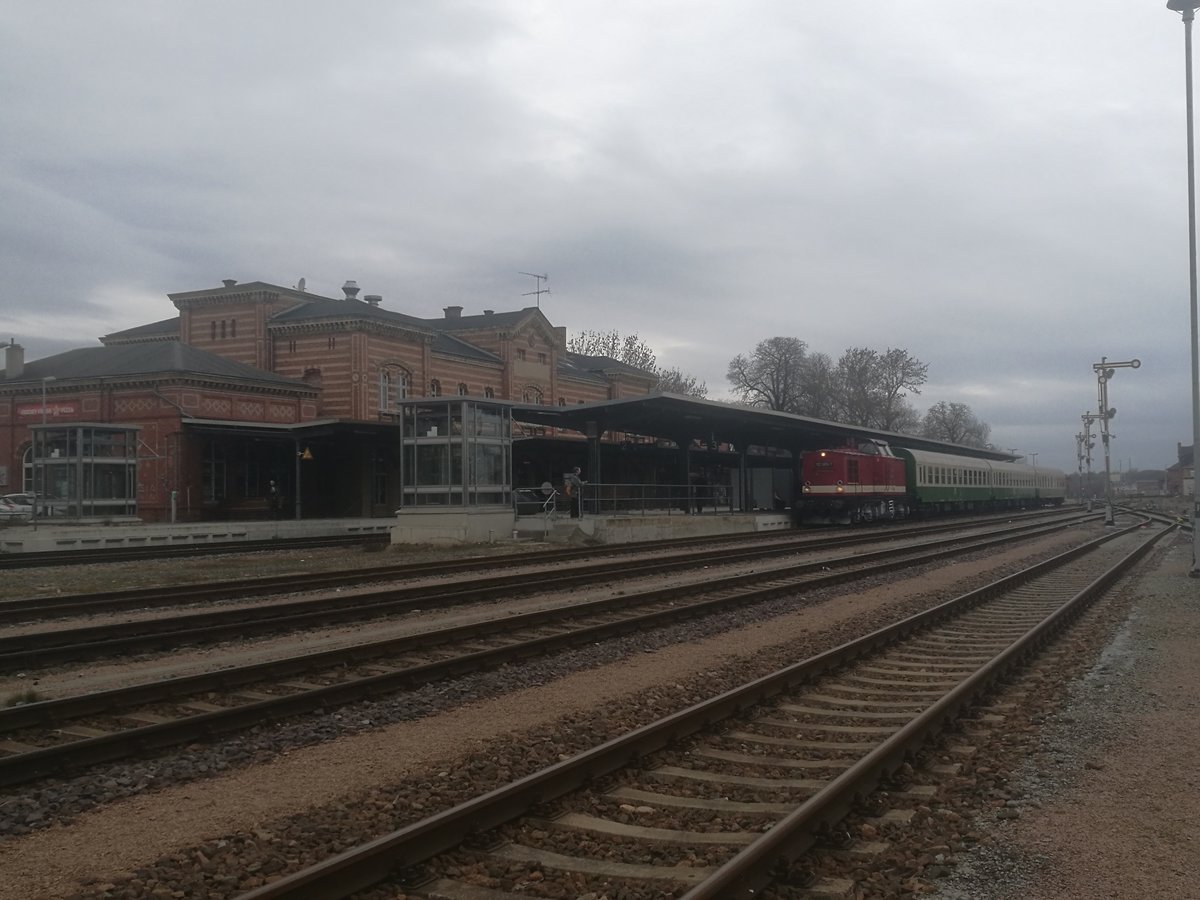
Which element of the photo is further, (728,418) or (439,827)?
(728,418)

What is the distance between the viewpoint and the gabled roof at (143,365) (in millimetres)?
39344

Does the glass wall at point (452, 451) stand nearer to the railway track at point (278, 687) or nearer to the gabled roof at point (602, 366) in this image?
the railway track at point (278, 687)

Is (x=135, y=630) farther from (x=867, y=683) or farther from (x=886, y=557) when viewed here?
(x=886, y=557)

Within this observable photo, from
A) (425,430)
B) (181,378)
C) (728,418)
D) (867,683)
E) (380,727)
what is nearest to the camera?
(380,727)

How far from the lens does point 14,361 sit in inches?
1742

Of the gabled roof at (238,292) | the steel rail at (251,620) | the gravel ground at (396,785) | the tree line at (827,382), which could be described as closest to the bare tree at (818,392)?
the tree line at (827,382)

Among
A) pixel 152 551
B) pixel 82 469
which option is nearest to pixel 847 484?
pixel 152 551

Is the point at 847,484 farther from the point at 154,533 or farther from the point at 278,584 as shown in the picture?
the point at 278,584

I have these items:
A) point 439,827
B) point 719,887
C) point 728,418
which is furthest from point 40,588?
point 728,418

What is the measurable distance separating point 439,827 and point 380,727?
296 cm

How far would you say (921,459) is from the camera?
146 feet

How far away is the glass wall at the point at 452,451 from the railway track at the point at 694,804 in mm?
19099

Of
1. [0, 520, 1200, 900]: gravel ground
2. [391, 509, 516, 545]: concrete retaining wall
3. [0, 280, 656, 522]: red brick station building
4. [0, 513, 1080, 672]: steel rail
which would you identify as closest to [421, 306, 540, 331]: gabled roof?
[0, 280, 656, 522]: red brick station building

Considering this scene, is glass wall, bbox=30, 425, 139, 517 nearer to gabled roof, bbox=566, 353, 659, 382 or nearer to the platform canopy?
the platform canopy
